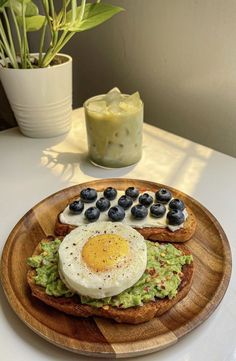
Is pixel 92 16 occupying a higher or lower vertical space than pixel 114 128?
higher

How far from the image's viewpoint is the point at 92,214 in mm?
827

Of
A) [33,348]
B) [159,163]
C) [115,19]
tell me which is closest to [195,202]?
[159,163]

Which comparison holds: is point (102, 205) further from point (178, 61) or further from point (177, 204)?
point (178, 61)

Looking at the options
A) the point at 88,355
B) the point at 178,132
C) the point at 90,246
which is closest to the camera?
the point at 88,355

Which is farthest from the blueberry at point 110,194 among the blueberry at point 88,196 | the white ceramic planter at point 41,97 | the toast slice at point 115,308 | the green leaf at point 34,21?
the green leaf at point 34,21

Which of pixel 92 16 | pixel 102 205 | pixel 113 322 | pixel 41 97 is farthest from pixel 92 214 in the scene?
pixel 92 16

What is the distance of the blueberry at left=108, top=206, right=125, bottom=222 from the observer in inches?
32.4

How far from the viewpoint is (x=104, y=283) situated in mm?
640

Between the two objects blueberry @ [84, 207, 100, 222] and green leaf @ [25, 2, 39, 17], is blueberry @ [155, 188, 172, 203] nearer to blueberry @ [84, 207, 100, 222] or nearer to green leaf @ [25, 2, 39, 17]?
blueberry @ [84, 207, 100, 222]

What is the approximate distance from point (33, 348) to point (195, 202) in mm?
500

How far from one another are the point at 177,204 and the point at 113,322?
0.31 meters

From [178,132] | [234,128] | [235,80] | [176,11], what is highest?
[176,11]

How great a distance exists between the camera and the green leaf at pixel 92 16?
3.59ft

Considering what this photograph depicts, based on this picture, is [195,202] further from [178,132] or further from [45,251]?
[178,132]
